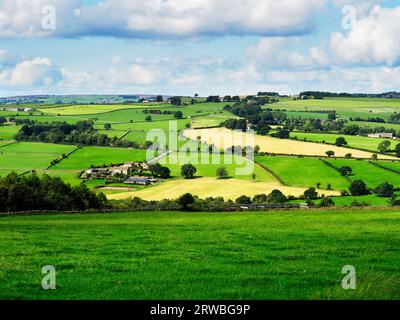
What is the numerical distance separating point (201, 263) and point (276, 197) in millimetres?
59651

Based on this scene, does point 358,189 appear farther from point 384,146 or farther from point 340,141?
point 340,141

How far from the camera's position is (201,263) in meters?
16.0

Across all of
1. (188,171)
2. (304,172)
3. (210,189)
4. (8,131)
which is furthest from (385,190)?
(8,131)

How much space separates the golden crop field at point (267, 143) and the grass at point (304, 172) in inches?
365

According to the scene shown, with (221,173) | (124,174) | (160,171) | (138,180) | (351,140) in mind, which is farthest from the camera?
(351,140)

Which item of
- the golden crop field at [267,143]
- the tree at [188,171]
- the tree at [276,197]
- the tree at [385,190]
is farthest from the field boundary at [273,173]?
the tree at [385,190]

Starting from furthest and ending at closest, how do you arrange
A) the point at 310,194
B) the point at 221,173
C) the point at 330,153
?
the point at 330,153 → the point at 221,173 → the point at 310,194

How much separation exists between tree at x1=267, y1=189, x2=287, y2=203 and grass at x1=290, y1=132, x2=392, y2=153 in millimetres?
48643

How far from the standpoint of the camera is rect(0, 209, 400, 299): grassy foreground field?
1266cm

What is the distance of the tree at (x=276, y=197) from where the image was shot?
73438 millimetres

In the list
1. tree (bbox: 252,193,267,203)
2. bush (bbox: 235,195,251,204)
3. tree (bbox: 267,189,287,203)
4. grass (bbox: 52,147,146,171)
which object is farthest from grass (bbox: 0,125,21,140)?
tree (bbox: 267,189,287,203)
